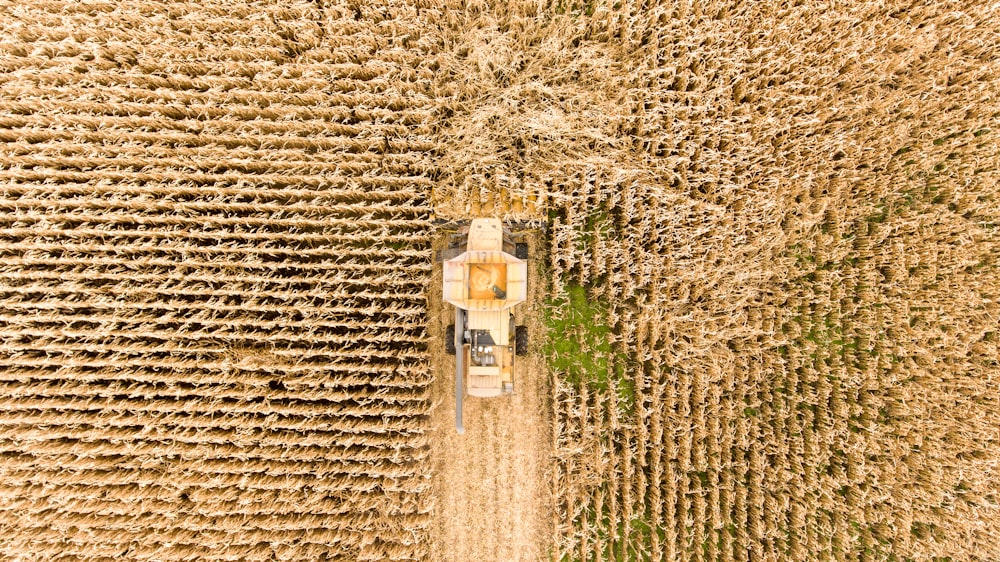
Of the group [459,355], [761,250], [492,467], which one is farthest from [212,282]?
[761,250]

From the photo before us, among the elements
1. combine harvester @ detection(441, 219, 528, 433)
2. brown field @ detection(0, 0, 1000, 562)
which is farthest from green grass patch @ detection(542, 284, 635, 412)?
combine harvester @ detection(441, 219, 528, 433)

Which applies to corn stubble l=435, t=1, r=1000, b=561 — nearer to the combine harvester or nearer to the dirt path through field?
the dirt path through field

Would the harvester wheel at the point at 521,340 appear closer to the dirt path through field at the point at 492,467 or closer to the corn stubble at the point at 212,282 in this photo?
the dirt path through field at the point at 492,467

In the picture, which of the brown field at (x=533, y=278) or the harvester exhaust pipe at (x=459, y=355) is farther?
the brown field at (x=533, y=278)

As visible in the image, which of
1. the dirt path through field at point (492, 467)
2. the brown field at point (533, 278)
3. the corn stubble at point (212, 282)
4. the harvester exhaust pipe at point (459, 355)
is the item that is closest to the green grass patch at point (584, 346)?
the brown field at point (533, 278)

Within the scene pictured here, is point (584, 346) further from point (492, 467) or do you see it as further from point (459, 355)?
point (492, 467)

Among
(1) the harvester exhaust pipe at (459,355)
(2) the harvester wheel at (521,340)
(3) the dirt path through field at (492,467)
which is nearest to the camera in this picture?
(1) the harvester exhaust pipe at (459,355)
